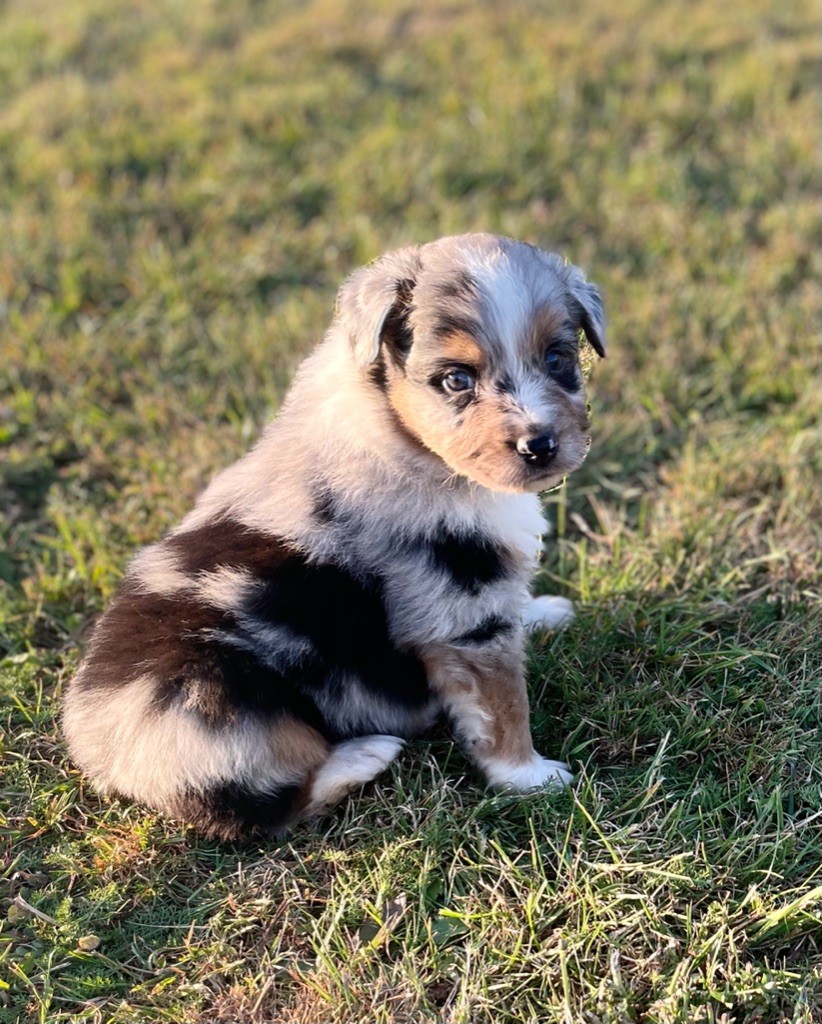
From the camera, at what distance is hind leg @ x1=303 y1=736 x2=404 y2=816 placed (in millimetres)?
3537

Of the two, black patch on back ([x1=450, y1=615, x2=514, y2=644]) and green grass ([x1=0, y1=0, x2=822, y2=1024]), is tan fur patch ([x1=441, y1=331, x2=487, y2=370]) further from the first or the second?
green grass ([x1=0, y1=0, x2=822, y2=1024])

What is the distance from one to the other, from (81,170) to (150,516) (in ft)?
12.0

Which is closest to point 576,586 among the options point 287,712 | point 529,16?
point 287,712

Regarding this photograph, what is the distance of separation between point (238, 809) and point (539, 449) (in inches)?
59.2

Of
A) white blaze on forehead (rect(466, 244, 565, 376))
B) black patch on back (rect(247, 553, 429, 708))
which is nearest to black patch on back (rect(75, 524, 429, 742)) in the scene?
black patch on back (rect(247, 553, 429, 708))

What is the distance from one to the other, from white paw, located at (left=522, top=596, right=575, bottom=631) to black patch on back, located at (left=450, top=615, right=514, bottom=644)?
68cm

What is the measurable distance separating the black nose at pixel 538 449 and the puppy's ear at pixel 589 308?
553mm

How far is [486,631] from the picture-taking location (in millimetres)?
3480

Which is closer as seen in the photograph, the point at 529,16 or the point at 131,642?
the point at 131,642

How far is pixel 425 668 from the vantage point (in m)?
3.57

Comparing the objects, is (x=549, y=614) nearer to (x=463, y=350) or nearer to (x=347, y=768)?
(x=347, y=768)

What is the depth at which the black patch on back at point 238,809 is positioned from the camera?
3389mm

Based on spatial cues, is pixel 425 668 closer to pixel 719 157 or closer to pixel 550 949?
pixel 550 949

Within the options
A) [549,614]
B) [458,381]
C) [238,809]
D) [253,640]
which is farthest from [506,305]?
[238,809]
